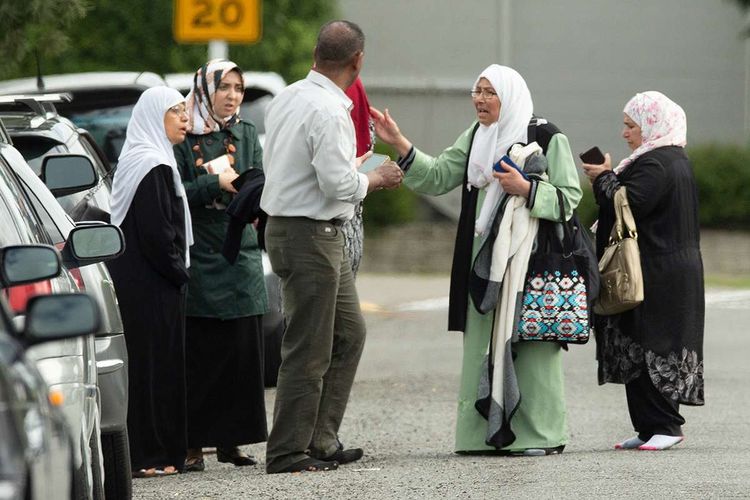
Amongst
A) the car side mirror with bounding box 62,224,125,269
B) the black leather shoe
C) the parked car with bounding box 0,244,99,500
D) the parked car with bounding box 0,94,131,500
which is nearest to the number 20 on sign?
the parked car with bounding box 0,94,131,500

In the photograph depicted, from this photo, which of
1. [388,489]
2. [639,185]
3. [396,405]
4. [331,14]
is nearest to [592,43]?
[331,14]

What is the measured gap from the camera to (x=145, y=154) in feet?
25.9

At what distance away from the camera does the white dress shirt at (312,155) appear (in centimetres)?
749

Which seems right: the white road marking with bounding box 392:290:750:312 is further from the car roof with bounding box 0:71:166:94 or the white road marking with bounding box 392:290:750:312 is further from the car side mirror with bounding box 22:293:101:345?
the car side mirror with bounding box 22:293:101:345

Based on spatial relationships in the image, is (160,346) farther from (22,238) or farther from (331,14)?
(331,14)

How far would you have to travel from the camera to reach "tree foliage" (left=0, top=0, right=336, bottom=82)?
19297 mm

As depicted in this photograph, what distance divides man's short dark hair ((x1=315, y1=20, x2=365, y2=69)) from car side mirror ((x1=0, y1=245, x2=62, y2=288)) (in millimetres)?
3065

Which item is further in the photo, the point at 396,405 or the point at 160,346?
the point at 396,405

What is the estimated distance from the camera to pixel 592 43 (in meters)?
24.1

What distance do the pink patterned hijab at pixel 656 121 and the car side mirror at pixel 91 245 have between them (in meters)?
3.03

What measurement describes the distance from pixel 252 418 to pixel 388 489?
129cm

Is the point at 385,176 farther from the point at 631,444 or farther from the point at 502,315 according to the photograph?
the point at 631,444

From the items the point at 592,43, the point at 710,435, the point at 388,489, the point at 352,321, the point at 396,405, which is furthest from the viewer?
the point at 592,43

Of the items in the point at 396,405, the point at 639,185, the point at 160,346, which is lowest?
the point at 396,405
